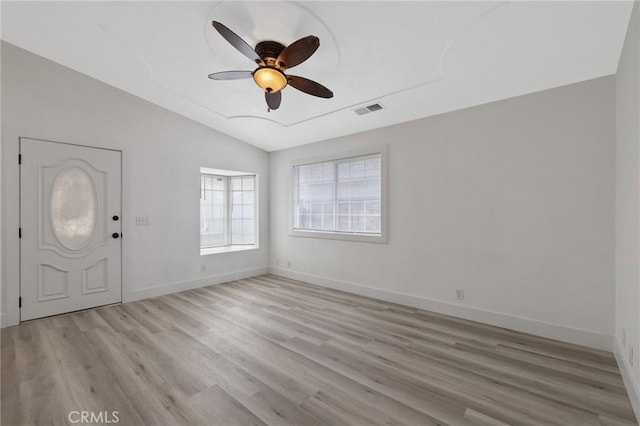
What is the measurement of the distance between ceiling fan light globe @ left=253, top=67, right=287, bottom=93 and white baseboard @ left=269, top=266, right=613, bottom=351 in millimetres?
3151

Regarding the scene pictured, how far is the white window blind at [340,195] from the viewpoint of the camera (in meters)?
4.34

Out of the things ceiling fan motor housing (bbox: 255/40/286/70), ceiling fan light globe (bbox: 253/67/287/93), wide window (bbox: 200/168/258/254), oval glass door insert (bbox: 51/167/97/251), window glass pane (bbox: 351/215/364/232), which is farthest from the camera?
wide window (bbox: 200/168/258/254)

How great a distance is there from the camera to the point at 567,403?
6.19 feet

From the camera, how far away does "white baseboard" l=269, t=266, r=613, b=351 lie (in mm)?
2650

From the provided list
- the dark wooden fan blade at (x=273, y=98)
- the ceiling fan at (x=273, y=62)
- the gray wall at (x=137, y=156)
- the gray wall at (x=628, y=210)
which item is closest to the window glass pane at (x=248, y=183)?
the gray wall at (x=137, y=156)

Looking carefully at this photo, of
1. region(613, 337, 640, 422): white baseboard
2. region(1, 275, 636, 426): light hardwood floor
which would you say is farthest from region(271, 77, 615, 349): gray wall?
region(1, 275, 636, 426): light hardwood floor

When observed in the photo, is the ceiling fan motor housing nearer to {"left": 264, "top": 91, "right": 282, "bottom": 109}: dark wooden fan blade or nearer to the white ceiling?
the white ceiling

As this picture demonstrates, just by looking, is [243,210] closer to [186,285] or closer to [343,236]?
[186,285]

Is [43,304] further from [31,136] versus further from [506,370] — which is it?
A: [506,370]

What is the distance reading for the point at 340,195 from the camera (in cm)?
477

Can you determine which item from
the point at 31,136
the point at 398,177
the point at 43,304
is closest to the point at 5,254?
the point at 43,304

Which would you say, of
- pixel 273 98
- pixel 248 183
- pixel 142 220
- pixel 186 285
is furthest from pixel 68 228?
pixel 273 98

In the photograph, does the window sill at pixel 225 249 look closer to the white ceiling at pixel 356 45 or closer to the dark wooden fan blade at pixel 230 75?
the white ceiling at pixel 356 45

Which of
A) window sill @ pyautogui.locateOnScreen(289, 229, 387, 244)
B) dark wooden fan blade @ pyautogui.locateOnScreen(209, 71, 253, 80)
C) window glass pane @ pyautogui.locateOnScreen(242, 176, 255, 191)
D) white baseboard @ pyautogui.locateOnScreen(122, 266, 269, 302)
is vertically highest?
dark wooden fan blade @ pyautogui.locateOnScreen(209, 71, 253, 80)
